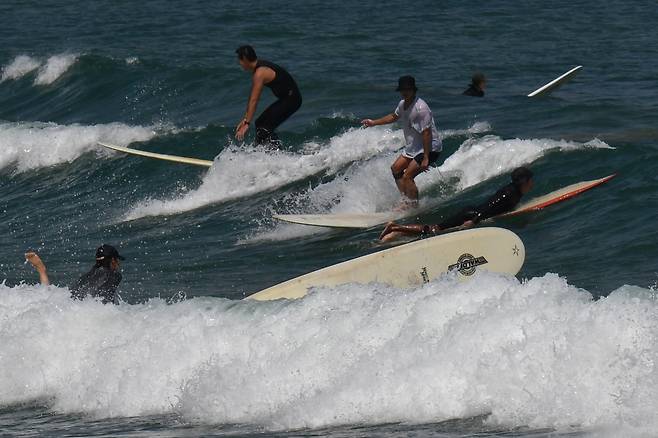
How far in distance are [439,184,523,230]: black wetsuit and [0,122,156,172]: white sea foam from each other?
26.3 feet

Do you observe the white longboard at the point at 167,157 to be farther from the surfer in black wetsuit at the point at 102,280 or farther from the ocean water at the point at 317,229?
the surfer in black wetsuit at the point at 102,280

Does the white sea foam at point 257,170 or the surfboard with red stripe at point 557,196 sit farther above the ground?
the surfboard with red stripe at point 557,196

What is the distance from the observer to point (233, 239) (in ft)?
45.0

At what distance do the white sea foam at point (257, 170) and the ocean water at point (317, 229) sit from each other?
3 cm

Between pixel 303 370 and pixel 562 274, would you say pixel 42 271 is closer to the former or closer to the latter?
pixel 303 370

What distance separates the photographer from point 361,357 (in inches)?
325

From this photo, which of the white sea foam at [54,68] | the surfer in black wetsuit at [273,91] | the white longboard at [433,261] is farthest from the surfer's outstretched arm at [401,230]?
Result: the white sea foam at [54,68]

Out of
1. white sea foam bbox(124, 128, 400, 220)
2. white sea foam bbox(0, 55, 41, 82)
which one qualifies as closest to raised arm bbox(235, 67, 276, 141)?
white sea foam bbox(124, 128, 400, 220)

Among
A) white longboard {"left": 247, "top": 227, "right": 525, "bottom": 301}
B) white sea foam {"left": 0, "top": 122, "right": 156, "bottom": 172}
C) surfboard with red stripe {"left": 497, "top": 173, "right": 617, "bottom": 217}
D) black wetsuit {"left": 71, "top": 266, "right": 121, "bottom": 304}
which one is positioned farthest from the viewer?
white sea foam {"left": 0, "top": 122, "right": 156, "bottom": 172}

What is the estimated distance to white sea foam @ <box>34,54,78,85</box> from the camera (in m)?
24.6

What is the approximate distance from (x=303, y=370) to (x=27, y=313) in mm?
2865

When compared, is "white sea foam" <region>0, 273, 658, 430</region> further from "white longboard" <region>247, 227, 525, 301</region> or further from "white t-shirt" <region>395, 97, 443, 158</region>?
"white t-shirt" <region>395, 97, 443, 158</region>

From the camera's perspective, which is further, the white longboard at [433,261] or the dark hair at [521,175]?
the dark hair at [521,175]

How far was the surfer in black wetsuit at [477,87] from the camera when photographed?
61.0 ft
